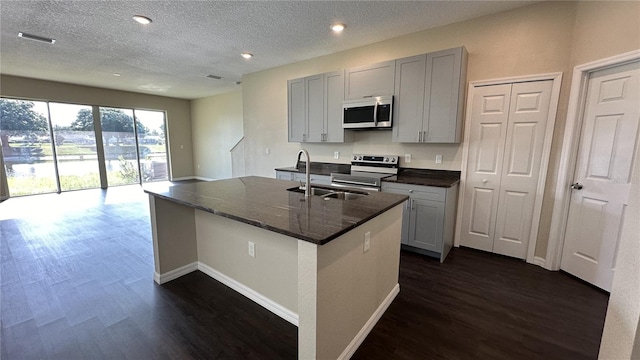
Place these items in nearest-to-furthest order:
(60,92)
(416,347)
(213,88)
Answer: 1. (416,347)
2. (60,92)
3. (213,88)

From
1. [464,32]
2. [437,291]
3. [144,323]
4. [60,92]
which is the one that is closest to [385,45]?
[464,32]

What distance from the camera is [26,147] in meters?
5.73

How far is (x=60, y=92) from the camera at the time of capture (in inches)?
237

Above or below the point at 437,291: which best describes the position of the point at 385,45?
above

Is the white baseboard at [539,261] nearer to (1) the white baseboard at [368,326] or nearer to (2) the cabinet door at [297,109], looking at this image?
(1) the white baseboard at [368,326]

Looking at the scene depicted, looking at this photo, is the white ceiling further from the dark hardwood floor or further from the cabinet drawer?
the dark hardwood floor

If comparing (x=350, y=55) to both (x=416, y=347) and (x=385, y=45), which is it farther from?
(x=416, y=347)

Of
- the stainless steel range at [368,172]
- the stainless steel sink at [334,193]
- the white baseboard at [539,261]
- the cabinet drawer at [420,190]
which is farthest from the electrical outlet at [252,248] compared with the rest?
the white baseboard at [539,261]

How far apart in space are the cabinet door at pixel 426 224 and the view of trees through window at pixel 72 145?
7.87 m

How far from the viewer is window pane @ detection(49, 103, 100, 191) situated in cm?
613

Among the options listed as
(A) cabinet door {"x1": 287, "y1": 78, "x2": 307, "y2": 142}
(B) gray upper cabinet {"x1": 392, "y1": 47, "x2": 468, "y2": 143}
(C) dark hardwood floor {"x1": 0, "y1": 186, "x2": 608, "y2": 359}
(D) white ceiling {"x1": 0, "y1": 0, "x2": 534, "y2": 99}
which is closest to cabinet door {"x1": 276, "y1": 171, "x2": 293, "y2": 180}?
(A) cabinet door {"x1": 287, "y1": 78, "x2": 307, "y2": 142}

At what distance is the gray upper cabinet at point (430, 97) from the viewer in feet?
9.37

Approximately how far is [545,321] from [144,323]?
297cm

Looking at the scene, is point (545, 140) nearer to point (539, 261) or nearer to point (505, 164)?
point (505, 164)
